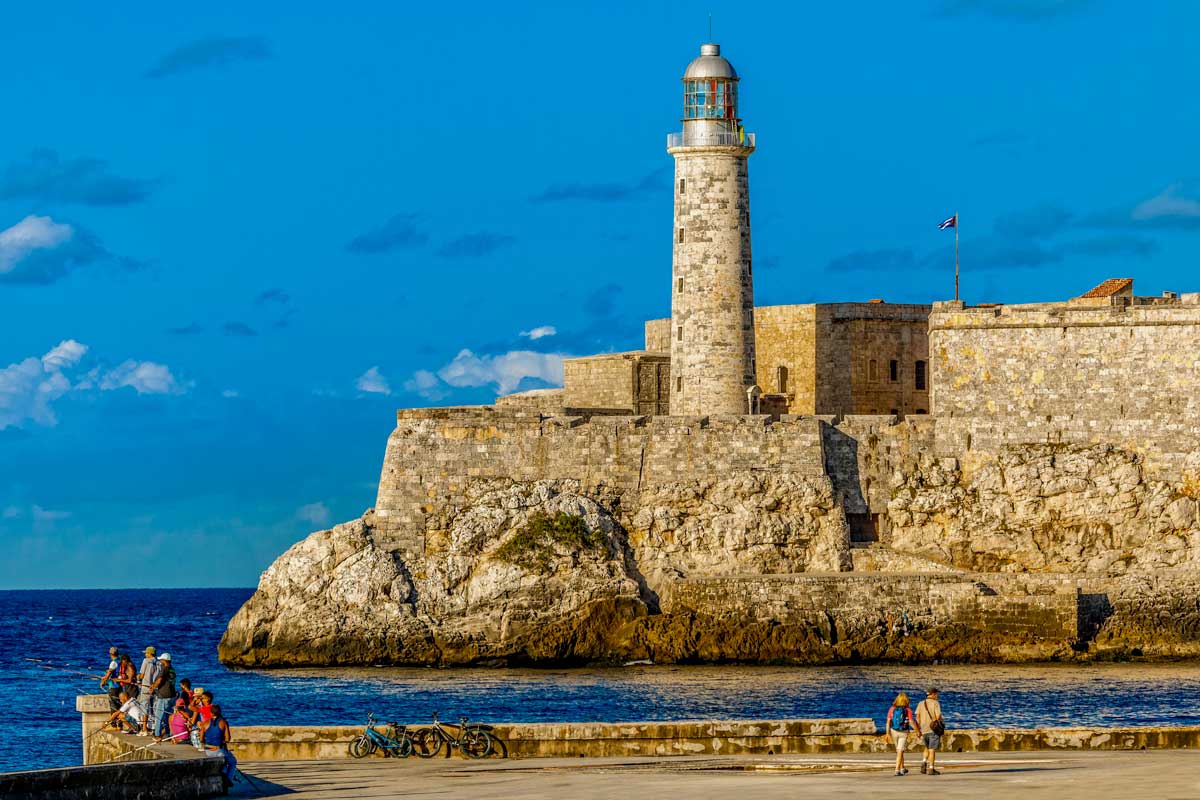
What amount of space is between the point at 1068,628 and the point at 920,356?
42.5ft

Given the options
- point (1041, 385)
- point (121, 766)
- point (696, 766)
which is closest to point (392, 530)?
point (1041, 385)

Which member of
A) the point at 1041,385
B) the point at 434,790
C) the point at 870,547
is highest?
the point at 1041,385

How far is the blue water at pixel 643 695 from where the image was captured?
3500 centimetres

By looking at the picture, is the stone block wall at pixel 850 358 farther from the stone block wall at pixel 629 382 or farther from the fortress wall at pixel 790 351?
the stone block wall at pixel 629 382

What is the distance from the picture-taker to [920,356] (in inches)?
2149

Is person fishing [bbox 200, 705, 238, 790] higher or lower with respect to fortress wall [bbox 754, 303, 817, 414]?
lower

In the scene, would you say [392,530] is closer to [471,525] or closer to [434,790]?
[471,525]

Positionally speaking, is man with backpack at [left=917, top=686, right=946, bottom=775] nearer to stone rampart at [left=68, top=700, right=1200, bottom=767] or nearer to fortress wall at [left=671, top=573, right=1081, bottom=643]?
stone rampart at [left=68, top=700, right=1200, bottom=767]

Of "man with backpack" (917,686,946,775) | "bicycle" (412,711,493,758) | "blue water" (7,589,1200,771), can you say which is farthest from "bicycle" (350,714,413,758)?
"blue water" (7,589,1200,771)

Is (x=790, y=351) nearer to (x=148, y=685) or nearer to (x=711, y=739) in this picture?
(x=711, y=739)

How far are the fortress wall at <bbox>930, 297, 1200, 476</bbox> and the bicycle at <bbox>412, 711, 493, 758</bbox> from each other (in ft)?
81.6

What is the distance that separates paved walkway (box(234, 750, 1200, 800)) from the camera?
20.5 m

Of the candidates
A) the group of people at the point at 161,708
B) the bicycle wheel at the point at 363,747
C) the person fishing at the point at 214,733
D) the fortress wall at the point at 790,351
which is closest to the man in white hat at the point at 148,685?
the group of people at the point at 161,708

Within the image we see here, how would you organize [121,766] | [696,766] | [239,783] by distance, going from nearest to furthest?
[121,766]
[239,783]
[696,766]
